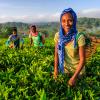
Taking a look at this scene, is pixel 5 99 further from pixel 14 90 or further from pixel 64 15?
pixel 64 15

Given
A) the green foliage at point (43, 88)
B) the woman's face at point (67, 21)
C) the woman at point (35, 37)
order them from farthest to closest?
1. the woman at point (35, 37)
2. the woman's face at point (67, 21)
3. the green foliage at point (43, 88)

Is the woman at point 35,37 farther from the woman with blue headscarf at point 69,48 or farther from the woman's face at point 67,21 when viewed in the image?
the woman's face at point 67,21

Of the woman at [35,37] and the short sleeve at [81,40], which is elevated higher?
the short sleeve at [81,40]

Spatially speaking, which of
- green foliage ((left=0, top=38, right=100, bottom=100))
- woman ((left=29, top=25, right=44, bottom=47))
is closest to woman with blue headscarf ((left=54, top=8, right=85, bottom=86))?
green foliage ((left=0, top=38, right=100, bottom=100))

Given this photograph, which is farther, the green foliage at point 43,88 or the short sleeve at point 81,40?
the short sleeve at point 81,40

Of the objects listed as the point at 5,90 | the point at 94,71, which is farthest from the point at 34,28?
the point at 5,90

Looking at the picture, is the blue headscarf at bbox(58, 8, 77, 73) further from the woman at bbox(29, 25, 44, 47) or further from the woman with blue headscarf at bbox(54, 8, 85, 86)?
the woman at bbox(29, 25, 44, 47)

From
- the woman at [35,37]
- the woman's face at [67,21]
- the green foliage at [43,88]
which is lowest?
the woman at [35,37]

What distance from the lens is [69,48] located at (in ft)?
20.3

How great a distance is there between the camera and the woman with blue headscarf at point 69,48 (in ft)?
19.4

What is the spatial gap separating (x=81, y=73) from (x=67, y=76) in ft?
0.80

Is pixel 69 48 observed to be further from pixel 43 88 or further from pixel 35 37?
pixel 35 37

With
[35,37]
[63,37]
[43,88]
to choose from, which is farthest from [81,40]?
[35,37]

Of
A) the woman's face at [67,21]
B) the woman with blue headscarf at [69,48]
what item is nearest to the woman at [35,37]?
the woman with blue headscarf at [69,48]
